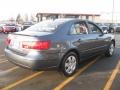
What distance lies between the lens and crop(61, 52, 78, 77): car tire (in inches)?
261

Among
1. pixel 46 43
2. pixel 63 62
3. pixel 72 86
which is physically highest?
pixel 46 43

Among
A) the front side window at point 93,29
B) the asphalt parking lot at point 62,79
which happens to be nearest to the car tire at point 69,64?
the asphalt parking lot at point 62,79

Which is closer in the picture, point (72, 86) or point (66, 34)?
point (72, 86)

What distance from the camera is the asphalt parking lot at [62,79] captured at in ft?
19.4

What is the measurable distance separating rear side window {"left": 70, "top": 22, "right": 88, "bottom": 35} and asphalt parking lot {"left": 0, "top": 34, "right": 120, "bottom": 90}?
1167 millimetres

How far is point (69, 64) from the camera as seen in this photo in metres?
6.87

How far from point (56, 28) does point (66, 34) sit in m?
0.31

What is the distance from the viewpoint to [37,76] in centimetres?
679

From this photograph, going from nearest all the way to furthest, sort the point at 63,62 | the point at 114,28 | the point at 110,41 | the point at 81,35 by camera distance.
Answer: the point at 63,62, the point at 81,35, the point at 110,41, the point at 114,28

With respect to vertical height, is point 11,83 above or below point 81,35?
below

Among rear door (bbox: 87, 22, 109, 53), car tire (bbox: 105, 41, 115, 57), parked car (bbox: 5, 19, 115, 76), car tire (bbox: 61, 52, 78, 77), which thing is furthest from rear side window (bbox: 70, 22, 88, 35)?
car tire (bbox: 105, 41, 115, 57)

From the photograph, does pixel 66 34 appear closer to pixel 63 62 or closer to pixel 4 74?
pixel 63 62

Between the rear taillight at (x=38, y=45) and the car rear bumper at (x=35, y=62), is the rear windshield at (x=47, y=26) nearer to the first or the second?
A: the rear taillight at (x=38, y=45)

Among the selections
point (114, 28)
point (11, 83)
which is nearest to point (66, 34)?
point (11, 83)
